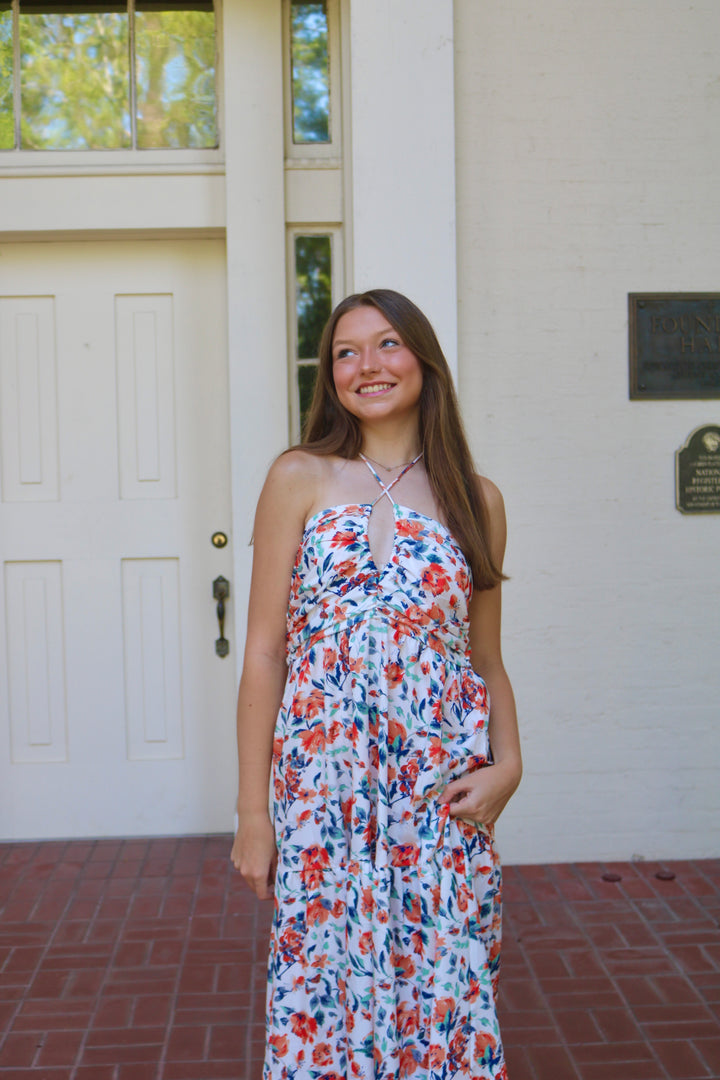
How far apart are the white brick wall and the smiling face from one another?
1.92 meters

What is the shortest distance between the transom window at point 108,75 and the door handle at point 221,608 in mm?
1738

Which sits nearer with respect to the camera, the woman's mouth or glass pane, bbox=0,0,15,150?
the woman's mouth

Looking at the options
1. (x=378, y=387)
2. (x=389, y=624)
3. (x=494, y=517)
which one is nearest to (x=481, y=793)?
(x=389, y=624)

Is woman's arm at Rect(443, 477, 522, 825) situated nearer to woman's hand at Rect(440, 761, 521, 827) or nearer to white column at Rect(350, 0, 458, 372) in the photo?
woman's hand at Rect(440, 761, 521, 827)

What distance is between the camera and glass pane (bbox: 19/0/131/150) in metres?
4.17

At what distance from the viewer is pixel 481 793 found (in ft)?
6.53

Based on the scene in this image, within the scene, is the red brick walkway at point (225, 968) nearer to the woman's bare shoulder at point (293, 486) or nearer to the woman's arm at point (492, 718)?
the woman's arm at point (492, 718)

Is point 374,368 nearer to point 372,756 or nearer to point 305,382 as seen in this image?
point 372,756

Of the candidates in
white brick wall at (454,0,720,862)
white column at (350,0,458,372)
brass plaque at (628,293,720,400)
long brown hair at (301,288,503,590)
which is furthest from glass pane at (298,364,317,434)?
long brown hair at (301,288,503,590)

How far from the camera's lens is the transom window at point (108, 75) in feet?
13.6

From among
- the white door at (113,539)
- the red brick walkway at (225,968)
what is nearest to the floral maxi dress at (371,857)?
the red brick walkway at (225,968)

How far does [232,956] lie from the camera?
342 centimetres

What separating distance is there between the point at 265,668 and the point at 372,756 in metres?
0.28

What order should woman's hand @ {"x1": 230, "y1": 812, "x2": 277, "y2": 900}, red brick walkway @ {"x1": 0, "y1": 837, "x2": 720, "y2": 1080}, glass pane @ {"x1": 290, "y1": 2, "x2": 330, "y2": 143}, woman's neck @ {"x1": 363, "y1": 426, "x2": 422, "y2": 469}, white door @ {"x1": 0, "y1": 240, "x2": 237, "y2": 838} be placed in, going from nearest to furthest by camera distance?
1. woman's hand @ {"x1": 230, "y1": 812, "x2": 277, "y2": 900}
2. woman's neck @ {"x1": 363, "y1": 426, "x2": 422, "y2": 469}
3. red brick walkway @ {"x1": 0, "y1": 837, "x2": 720, "y2": 1080}
4. glass pane @ {"x1": 290, "y1": 2, "x2": 330, "y2": 143}
5. white door @ {"x1": 0, "y1": 240, "x2": 237, "y2": 838}
